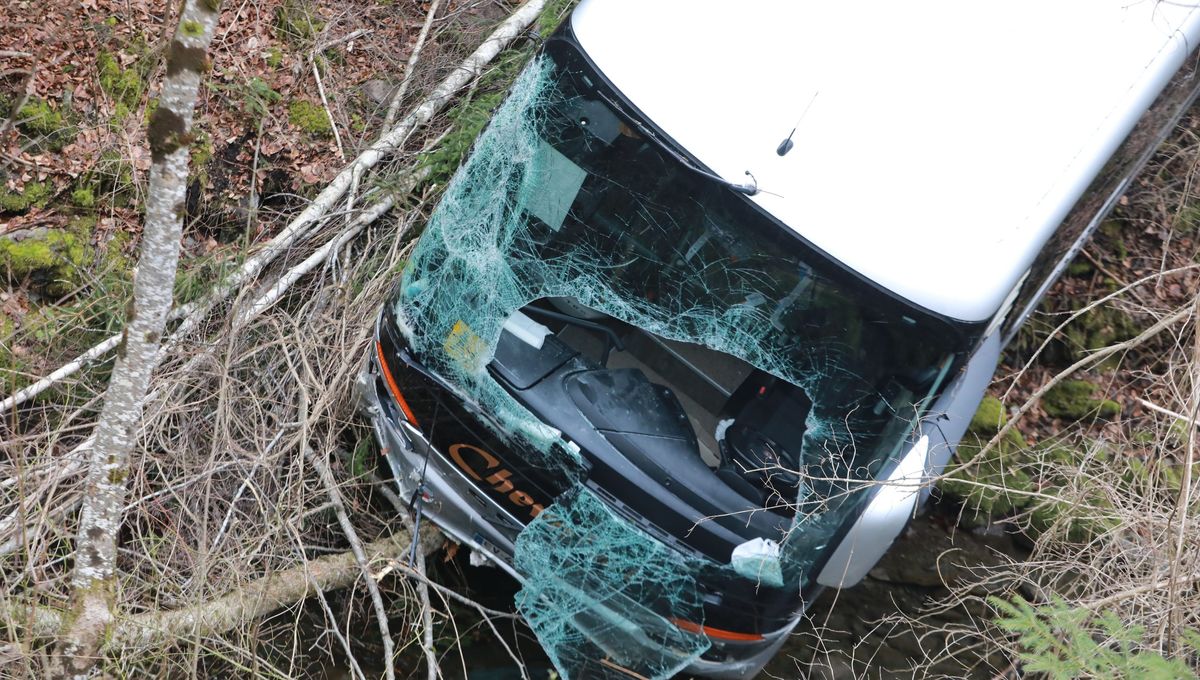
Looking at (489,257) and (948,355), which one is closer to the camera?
(948,355)

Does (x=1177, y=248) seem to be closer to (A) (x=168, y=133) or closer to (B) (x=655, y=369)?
(B) (x=655, y=369)

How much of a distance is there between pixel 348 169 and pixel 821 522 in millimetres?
3332

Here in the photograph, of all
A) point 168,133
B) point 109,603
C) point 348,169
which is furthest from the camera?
point 348,169

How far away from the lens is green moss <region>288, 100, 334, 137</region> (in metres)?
5.08

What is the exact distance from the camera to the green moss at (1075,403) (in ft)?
16.0

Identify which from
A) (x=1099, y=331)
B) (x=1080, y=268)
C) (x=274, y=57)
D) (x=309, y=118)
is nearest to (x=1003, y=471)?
(x=1099, y=331)

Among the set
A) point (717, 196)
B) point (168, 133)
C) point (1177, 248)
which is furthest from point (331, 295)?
point (1177, 248)

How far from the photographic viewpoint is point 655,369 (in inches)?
153

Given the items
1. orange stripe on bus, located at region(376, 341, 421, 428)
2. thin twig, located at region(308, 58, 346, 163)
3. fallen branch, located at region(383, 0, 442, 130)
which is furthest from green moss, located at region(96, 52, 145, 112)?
orange stripe on bus, located at region(376, 341, 421, 428)

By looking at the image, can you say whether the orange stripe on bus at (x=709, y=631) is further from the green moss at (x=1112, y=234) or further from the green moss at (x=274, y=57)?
the green moss at (x=274, y=57)

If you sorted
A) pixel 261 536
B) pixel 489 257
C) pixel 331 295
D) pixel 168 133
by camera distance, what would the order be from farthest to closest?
pixel 331 295
pixel 261 536
pixel 489 257
pixel 168 133

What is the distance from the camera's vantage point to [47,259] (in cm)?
414

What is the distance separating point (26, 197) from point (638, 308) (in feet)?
11.0

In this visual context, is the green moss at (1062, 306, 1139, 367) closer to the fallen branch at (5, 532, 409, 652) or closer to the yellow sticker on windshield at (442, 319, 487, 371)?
the yellow sticker on windshield at (442, 319, 487, 371)
